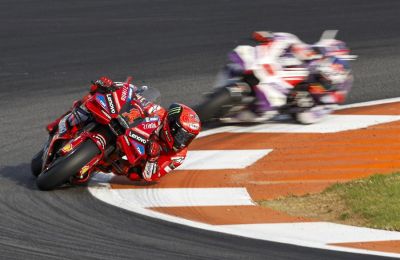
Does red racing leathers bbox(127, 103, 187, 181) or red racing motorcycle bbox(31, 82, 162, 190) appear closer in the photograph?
red racing motorcycle bbox(31, 82, 162, 190)

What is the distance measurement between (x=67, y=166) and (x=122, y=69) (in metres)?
6.35

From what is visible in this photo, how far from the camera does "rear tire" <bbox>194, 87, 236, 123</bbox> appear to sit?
40.2ft

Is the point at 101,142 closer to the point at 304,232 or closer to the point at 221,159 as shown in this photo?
the point at 221,159

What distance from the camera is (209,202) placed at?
971 cm

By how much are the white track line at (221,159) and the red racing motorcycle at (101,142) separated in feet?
3.07

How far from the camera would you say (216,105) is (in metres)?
12.3

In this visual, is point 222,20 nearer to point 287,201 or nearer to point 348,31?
point 348,31

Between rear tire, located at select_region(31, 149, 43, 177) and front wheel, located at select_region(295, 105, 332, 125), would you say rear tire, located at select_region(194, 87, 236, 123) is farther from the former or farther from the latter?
Answer: rear tire, located at select_region(31, 149, 43, 177)

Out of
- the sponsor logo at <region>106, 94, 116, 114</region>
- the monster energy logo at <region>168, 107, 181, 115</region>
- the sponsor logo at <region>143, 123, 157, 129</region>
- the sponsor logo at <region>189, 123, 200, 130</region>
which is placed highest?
the sponsor logo at <region>106, 94, 116, 114</region>

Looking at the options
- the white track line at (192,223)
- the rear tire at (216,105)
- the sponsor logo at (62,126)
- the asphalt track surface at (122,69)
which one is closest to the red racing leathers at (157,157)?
the white track line at (192,223)

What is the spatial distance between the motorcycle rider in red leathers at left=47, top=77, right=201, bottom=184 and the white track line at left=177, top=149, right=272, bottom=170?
2.17 feet

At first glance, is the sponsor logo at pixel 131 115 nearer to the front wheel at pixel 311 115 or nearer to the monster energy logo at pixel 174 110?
the monster energy logo at pixel 174 110

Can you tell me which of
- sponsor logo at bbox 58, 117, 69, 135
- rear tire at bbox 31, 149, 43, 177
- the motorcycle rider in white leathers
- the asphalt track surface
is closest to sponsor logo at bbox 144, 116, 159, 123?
sponsor logo at bbox 58, 117, 69, 135

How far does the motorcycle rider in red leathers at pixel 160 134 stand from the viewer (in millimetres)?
10172
